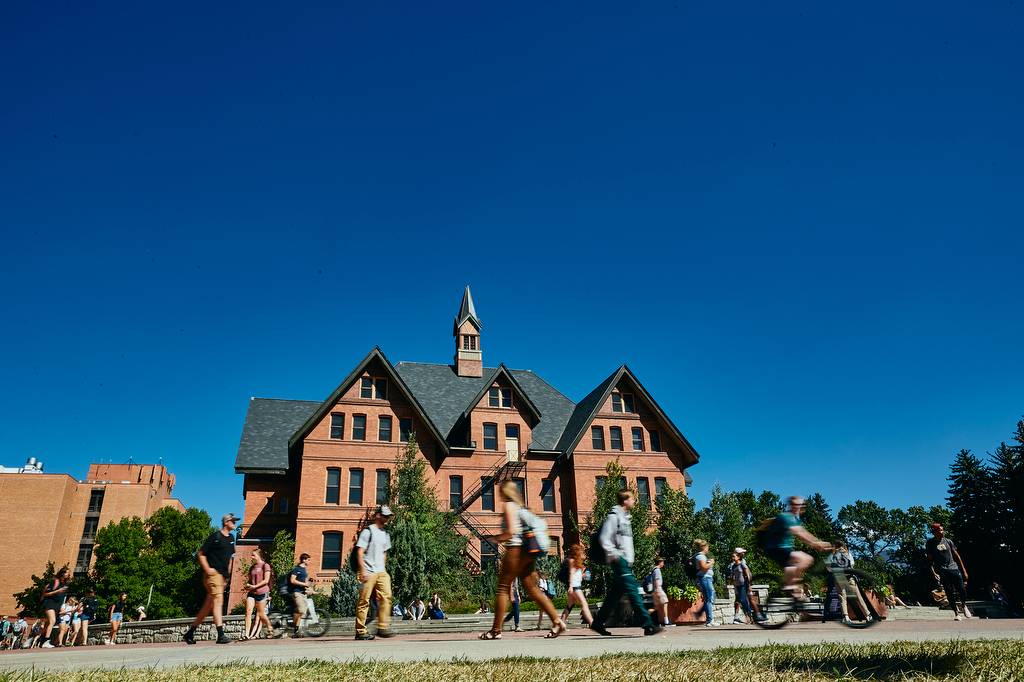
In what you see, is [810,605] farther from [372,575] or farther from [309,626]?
[309,626]

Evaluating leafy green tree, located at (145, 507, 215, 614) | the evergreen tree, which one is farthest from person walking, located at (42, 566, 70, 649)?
leafy green tree, located at (145, 507, 215, 614)

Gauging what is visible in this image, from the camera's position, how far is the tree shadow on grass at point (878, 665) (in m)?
4.45

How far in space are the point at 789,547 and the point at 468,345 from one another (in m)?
34.2

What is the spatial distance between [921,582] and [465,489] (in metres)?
21.5

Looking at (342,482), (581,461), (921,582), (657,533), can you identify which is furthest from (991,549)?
(342,482)

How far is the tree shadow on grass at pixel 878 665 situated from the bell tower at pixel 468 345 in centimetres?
3592

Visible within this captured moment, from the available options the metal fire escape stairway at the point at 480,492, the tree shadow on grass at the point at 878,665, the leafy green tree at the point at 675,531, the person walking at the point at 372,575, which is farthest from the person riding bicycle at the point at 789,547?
the metal fire escape stairway at the point at 480,492

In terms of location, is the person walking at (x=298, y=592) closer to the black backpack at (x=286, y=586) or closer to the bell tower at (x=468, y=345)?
the black backpack at (x=286, y=586)

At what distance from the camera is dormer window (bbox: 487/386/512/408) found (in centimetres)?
3522

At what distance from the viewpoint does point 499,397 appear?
116 ft

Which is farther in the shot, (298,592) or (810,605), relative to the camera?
(298,592)

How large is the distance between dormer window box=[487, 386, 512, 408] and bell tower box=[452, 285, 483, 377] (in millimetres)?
5642

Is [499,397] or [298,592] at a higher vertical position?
[499,397]

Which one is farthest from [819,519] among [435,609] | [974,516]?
[435,609]
